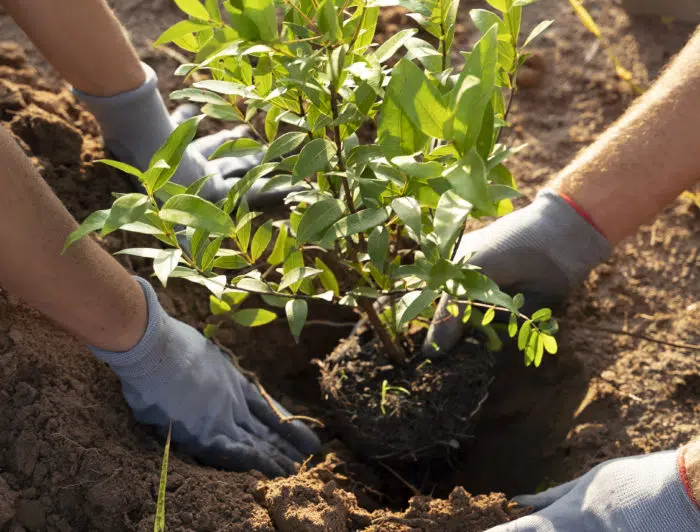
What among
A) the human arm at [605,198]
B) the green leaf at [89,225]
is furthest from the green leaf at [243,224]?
the human arm at [605,198]

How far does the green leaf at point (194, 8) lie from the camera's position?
0.95 meters

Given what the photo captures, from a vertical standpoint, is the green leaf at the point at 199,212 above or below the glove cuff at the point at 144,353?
above

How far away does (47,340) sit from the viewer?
1.43m

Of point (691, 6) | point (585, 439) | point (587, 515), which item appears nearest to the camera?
point (587, 515)

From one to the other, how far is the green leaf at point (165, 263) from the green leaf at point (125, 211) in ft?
0.22

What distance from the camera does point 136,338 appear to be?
1.37 m

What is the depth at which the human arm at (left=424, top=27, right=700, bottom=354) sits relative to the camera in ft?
5.19

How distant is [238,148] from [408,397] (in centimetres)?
70

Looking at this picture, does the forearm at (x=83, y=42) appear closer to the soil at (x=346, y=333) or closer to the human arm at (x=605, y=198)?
the soil at (x=346, y=333)

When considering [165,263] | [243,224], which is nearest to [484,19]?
[243,224]

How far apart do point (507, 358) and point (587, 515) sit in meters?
0.57

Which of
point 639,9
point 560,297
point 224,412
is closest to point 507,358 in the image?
point 560,297

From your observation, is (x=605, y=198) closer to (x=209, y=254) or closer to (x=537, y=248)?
(x=537, y=248)

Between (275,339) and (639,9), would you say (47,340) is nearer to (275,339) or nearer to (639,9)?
(275,339)
